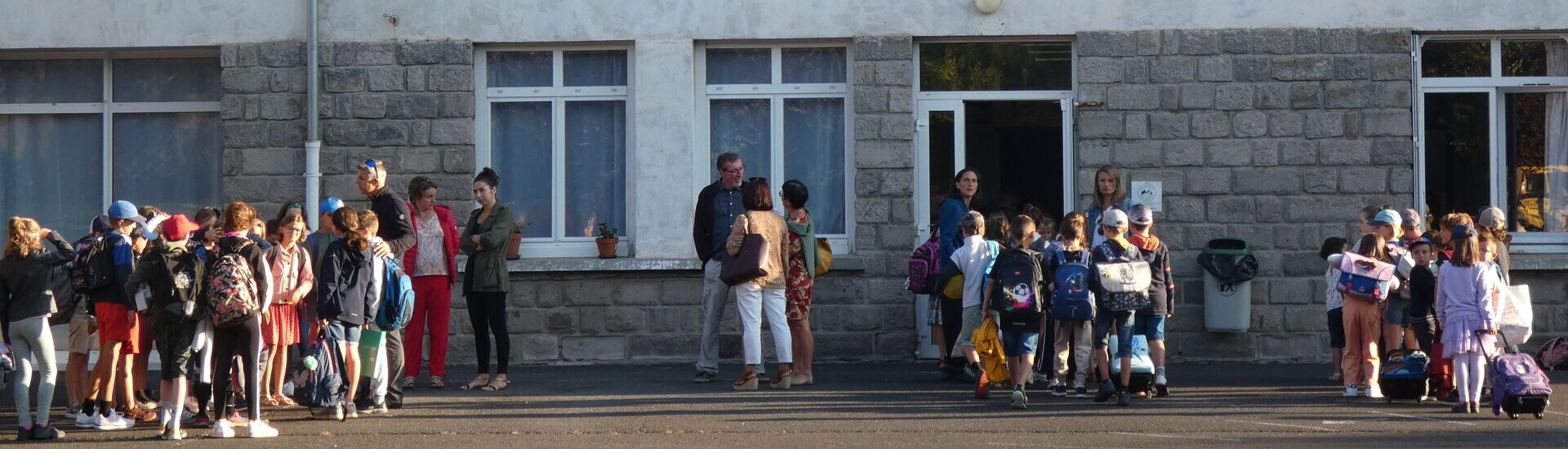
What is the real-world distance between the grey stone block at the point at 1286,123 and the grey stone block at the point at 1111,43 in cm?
118

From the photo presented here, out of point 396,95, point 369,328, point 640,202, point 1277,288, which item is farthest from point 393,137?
point 1277,288

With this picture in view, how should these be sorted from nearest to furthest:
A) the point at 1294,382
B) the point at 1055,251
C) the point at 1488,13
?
the point at 1055,251, the point at 1294,382, the point at 1488,13

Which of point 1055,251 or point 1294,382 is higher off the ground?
point 1055,251

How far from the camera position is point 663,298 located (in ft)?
42.4

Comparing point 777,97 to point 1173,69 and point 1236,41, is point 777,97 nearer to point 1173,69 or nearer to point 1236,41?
point 1173,69

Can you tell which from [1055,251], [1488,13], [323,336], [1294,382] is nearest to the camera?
[323,336]

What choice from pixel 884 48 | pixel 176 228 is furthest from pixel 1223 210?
pixel 176 228

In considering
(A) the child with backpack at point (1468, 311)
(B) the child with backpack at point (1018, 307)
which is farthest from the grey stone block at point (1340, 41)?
(B) the child with backpack at point (1018, 307)

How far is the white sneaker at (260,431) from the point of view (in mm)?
8703

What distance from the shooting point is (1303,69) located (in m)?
12.6

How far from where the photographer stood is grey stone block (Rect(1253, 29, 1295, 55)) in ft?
41.2

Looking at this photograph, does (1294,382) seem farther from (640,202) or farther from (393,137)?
(393,137)

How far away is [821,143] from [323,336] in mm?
5123

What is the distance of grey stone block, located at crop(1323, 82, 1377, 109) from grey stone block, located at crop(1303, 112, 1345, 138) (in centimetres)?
9
